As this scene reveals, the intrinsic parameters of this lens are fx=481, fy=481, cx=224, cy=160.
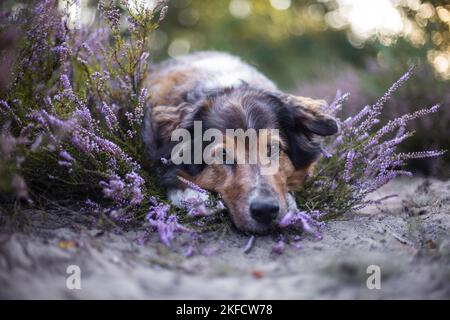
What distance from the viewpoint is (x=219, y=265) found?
3.05m

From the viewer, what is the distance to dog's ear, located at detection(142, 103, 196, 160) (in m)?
4.54

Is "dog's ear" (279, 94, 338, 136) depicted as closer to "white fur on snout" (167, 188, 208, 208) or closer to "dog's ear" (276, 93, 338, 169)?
"dog's ear" (276, 93, 338, 169)

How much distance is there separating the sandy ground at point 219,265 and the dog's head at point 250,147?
27 cm

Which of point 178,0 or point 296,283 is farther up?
point 178,0

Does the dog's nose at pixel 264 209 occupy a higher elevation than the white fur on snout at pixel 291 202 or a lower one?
lower

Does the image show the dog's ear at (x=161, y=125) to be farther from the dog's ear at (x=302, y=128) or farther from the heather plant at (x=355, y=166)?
the heather plant at (x=355, y=166)

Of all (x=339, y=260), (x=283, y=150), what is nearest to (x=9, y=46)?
(x=283, y=150)

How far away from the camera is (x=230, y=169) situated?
13.1ft

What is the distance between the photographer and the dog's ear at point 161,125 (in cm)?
454

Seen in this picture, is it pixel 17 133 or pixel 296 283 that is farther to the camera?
pixel 17 133

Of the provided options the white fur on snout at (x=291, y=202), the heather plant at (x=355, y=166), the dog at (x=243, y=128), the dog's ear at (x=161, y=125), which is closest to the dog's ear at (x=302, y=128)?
the dog at (x=243, y=128)

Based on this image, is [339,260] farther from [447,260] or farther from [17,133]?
[17,133]

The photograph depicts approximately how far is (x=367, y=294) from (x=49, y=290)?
1.63 metres

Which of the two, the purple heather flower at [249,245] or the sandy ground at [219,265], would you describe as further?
the purple heather flower at [249,245]
